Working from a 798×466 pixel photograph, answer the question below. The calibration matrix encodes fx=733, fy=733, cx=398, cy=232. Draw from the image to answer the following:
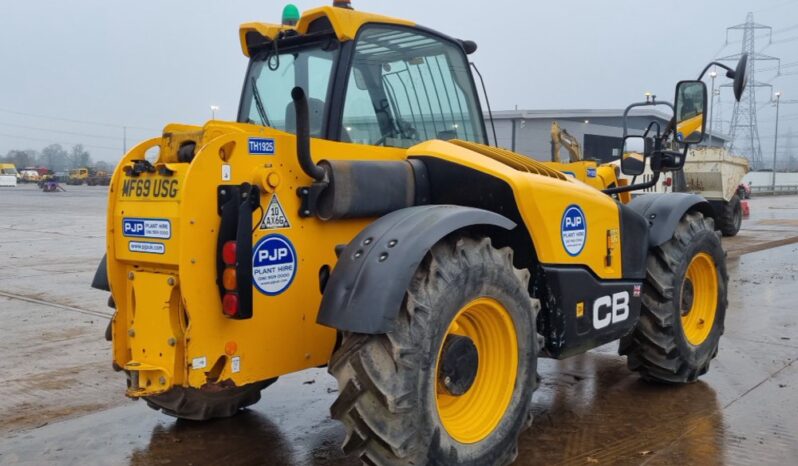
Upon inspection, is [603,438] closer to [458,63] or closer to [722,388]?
[722,388]

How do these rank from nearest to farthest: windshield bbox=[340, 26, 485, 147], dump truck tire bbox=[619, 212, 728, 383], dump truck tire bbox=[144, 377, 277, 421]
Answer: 1. windshield bbox=[340, 26, 485, 147]
2. dump truck tire bbox=[144, 377, 277, 421]
3. dump truck tire bbox=[619, 212, 728, 383]

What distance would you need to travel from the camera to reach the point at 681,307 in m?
5.31

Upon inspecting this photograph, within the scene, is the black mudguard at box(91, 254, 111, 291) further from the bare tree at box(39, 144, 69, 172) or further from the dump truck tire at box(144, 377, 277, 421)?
the bare tree at box(39, 144, 69, 172)

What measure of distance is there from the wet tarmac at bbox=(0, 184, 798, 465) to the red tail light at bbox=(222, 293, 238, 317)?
3.92 ft

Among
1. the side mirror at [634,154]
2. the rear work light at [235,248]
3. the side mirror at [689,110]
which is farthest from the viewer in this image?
the side mirror at [634,154]

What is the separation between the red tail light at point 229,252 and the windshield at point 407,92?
1025mm

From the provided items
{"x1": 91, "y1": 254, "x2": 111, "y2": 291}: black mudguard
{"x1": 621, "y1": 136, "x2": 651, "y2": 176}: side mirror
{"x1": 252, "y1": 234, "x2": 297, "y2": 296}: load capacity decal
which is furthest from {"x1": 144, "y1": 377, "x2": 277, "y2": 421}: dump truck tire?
{"x1": 621, "y1": 136, "x2": 651, "y2": 176}: side mirror

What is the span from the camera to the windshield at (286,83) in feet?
13.3

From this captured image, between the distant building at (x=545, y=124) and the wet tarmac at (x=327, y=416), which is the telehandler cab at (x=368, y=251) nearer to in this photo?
the wet tarmac at (x=327, y=416)

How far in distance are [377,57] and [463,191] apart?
91cm

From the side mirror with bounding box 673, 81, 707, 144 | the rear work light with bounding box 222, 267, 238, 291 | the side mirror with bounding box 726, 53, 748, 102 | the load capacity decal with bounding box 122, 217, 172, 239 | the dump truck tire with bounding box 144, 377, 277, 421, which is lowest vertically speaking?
the dump truck tire with bounding box 144, 377, 277, 421

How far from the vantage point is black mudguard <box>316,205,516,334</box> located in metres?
3.12

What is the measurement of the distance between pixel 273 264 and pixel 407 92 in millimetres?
1471

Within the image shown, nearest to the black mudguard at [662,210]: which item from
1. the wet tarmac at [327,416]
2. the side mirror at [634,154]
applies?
the side mirror at [634,154]
